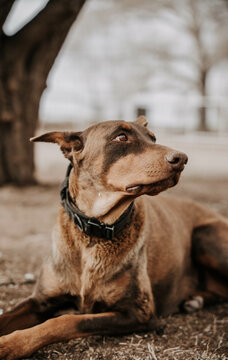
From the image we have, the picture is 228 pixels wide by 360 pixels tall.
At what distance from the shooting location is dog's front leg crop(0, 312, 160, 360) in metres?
2.42

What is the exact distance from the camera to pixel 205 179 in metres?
9.63

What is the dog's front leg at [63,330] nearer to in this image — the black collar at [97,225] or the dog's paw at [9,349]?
the dog's paw at [9,349]

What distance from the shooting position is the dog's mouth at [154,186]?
8.54 feet

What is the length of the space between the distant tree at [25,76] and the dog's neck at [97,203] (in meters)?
4.32

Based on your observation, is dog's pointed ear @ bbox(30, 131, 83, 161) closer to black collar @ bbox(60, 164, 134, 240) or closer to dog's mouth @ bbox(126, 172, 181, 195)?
black collar @ bbox(60, 164, 134, 240)

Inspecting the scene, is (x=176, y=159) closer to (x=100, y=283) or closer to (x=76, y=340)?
(x=100, y=283)

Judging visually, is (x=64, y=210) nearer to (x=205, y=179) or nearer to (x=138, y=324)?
(x=138, y=324)

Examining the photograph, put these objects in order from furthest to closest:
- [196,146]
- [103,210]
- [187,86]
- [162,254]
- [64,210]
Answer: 1. [187,86]
2. [196,146]
3. [162,254]
4. [64,210]
5. [103,210]

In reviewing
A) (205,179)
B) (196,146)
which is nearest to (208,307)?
(205,179)

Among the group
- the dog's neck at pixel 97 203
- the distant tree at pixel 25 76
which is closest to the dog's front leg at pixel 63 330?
the dog's neck at pixel 97 203

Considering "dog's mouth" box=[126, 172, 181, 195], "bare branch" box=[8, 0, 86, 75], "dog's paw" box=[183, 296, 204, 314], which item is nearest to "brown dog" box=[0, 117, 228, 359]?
"dog's mouth" box=[126, 172, 181, 195]

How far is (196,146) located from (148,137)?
15.2 meters

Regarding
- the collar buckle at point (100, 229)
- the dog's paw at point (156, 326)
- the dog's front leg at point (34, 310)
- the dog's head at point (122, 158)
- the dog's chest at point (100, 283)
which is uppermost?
the dog's head at point (122, 158)

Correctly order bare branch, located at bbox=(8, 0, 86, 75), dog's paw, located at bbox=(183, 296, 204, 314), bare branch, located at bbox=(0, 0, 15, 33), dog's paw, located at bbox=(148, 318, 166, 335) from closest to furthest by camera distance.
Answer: dog's paw, located at bbox=(148, 318, 166, 335)
dog's paw, located at bbox=(183, 296, 204, 314)
bare branch, located at bbox=(0, 0, 15, 33)
bare branch, located at bbox=(8, 0, 86, 75)
